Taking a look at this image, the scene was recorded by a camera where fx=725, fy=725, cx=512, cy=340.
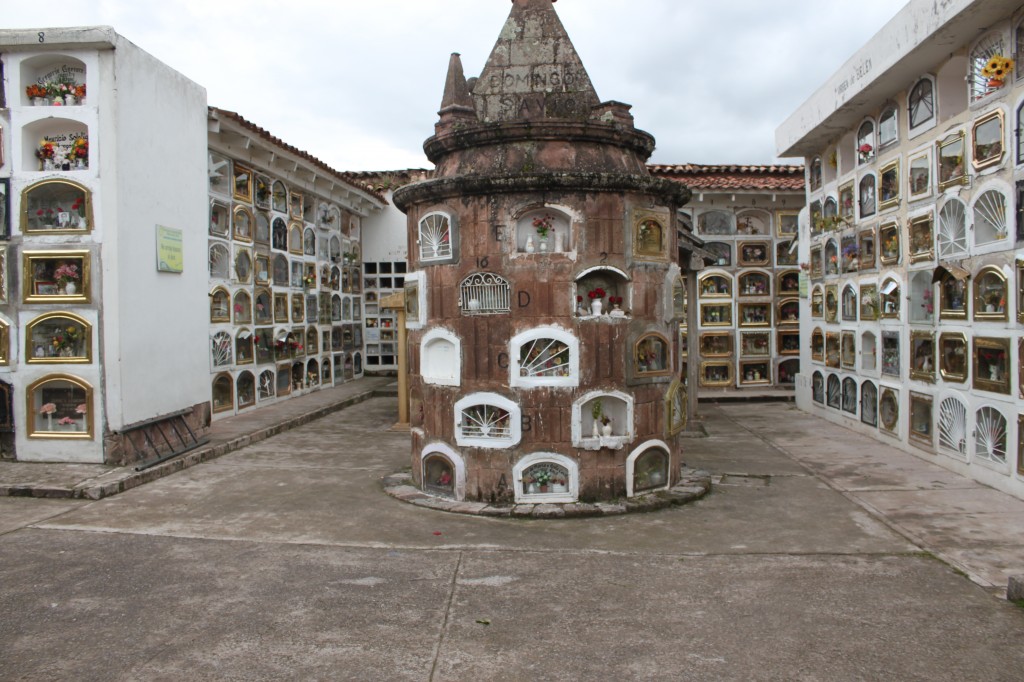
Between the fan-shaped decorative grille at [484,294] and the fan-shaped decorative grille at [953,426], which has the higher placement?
the fan-shaped decorative grille at [484,294]

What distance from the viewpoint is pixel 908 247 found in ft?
35.2

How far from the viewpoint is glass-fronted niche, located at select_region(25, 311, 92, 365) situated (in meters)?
9.50

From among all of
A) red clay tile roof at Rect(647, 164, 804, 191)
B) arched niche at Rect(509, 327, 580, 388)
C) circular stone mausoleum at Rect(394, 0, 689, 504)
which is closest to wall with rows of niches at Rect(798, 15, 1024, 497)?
red clay tile roof at Rect(647, 164, 804, 191)

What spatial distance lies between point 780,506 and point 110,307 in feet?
→ 28.2

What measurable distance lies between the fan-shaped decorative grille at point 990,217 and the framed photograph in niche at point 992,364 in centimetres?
121

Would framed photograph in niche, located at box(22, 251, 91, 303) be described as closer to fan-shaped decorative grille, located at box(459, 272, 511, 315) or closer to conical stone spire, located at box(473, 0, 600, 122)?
fan-shaped decorative grille, located at box(459, 272, 511, 315)

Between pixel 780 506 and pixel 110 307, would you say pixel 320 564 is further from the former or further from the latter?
pixel 110 307

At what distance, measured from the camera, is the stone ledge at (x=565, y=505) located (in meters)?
7.39

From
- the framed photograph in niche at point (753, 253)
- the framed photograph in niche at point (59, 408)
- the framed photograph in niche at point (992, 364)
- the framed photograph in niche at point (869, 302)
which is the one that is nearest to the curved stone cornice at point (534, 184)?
the framed photograph in niche at point (992, 364)

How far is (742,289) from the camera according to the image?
1777 centimetres

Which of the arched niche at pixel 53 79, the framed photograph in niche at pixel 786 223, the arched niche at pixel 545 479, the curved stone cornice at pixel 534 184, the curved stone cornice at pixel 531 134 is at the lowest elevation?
the arched niche at pixel 545 479

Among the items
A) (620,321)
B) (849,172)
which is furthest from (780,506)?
(849,172)

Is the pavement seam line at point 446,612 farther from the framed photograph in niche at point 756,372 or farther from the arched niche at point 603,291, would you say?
the framed photograph in niche at point 756,372

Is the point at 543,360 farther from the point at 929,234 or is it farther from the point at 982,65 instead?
the point at 982,65
